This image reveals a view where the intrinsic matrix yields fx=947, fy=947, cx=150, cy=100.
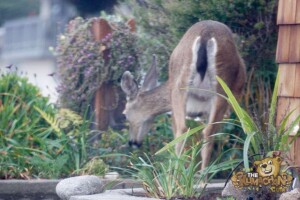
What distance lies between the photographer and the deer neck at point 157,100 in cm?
1127

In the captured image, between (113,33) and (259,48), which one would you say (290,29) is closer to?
(259,48)

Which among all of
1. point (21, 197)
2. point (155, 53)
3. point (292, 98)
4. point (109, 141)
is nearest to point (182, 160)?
point (292, 98)

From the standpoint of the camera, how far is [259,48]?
11227 millimetres

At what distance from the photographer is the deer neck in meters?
11.3

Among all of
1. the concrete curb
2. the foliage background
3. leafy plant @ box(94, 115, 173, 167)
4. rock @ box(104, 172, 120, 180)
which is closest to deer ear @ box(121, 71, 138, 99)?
leafy plant @ box(94, 115, 173, 167)

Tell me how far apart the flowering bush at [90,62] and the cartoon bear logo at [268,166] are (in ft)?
17.1

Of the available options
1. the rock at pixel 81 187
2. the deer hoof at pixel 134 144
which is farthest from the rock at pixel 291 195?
the deer hoof at pixel 134 144

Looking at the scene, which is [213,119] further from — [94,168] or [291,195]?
[291,195]

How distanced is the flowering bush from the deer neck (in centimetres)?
74

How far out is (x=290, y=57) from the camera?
874 cm

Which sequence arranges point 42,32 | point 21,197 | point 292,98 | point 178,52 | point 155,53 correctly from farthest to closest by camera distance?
point 42,32 → point 155,53 → point 178,52 → point 21,197 → point 292,98

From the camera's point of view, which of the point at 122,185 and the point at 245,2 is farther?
the point at 245,2

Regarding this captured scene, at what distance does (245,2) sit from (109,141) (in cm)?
226

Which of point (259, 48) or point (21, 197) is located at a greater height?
point (259, 48)
